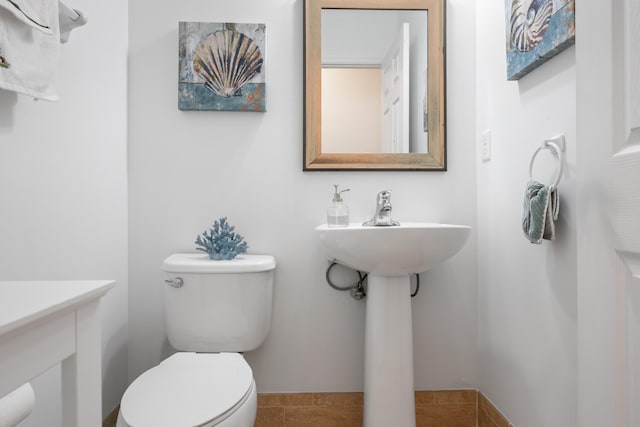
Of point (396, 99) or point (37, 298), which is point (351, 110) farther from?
point (37, 298)

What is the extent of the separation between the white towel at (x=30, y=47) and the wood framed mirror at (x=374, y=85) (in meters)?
0.87

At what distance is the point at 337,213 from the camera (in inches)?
61.1

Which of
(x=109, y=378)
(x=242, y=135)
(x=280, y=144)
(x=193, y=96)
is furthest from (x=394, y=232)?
(x=109, y=378)

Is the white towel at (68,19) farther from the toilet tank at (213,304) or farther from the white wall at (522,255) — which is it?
the white wall at (522,255)

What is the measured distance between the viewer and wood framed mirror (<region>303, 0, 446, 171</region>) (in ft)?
5.29

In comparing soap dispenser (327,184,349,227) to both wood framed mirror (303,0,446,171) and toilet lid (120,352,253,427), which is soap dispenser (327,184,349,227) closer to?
wood framed mirror (303,0,446,171)

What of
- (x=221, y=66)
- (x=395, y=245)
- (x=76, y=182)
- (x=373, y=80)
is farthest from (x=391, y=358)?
(x=221, y=66)

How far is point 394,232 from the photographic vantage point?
1.21m

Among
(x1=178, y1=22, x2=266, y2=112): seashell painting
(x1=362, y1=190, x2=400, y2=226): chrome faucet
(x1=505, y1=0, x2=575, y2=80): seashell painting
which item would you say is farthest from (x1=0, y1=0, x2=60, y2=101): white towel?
(x1=505, y1=0, x2=575, y2=80): seashell painting

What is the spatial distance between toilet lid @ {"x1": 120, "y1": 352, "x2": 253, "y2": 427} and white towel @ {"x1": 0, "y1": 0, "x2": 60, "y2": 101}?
80cm

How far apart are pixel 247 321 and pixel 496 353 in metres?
0.94

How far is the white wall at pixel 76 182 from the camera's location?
1.00 metres

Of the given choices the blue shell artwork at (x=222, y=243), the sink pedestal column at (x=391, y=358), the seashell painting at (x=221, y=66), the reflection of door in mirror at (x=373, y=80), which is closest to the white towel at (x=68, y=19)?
the seashell painting at (x=221, y=66)

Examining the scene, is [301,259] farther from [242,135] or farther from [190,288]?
[242,135]
